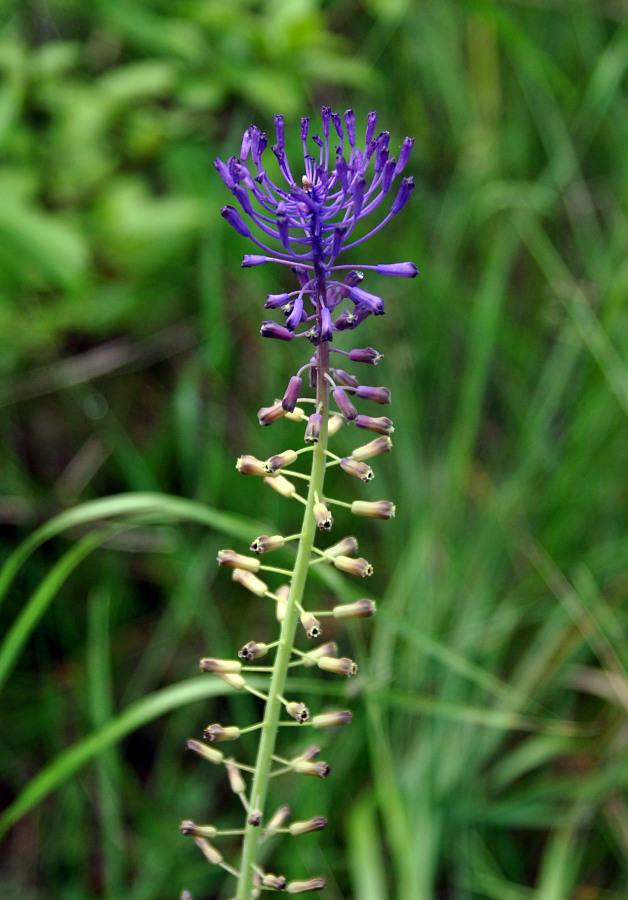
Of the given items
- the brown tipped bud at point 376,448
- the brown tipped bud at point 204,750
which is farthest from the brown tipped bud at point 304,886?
the brown tipped bud at point 376,448

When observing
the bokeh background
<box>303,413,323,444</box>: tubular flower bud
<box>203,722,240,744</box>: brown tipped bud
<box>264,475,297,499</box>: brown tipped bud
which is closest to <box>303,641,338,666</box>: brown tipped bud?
<box>203,722,240,744</box>: brown tipped bud

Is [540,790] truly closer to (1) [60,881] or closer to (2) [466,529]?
(2) [466,529]

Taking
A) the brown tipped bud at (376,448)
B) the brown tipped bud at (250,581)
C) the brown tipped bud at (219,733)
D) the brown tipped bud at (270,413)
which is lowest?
the brown tipped bud at (219,733)

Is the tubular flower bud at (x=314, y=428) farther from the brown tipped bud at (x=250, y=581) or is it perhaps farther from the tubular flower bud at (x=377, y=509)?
the brown tipped bud at (x=250, y=581)

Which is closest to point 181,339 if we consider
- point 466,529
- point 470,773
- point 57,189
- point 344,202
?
point 57,189

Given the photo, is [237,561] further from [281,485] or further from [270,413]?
[270,413]

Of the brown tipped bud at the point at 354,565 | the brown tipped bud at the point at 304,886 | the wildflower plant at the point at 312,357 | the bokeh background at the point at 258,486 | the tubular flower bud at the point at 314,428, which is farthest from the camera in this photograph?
the bokeh background at the point at 258,486
